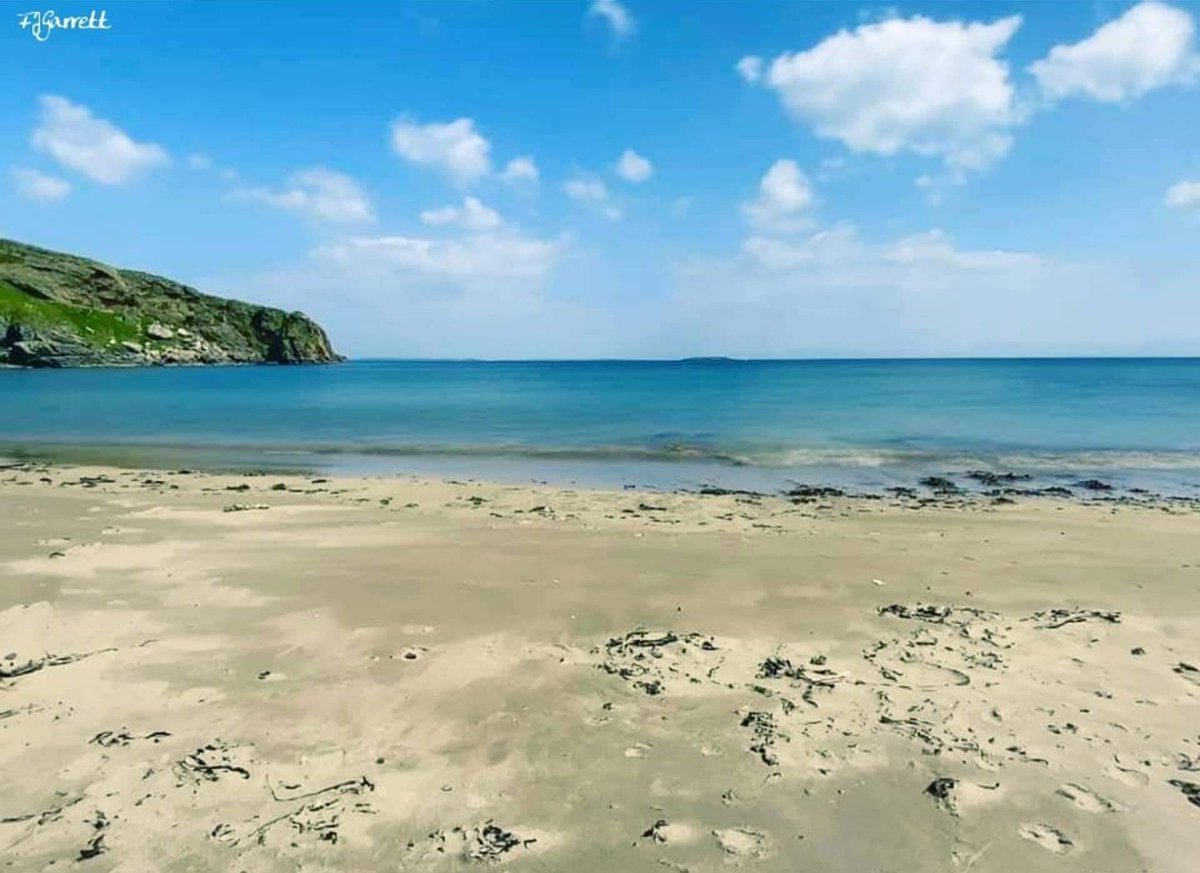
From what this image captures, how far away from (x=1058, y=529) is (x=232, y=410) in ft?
157

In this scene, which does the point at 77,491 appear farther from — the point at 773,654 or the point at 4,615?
the point at 773,654

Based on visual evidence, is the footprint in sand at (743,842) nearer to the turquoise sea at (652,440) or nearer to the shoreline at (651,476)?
the shoreline at (651,476)

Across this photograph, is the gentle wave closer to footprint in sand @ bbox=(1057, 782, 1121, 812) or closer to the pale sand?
the pale sand

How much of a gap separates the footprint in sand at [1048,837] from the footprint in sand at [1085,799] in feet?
1.19

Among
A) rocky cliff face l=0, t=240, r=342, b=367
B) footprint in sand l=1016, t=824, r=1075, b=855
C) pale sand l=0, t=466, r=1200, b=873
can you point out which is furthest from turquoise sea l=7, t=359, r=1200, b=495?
rocky cliff face l=0, t=240, r=342, b=367

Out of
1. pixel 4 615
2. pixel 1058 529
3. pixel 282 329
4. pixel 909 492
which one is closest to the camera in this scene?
pixel 4 615

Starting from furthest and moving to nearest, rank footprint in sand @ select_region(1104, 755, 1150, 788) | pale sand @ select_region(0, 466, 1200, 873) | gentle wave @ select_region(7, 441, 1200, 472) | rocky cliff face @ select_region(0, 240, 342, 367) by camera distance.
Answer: rocky cliff face @ select_region(0, 240, 342, 367), gentle wave @ select_region(7, 441, 1200, 472), footprint in sand @ select_region(1104, 755, 1150, 788), pale sand @ select_region(0, 466, 1200, 873)

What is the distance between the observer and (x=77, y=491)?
55.5 feet

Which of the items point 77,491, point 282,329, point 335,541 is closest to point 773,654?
point 335,541

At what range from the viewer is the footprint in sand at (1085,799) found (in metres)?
4.62

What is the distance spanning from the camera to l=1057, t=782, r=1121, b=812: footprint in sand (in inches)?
182

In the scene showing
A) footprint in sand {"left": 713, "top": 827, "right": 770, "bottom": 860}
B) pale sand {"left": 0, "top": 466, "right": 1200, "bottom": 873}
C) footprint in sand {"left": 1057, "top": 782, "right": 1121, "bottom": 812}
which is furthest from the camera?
footprint in sand {"left": 1057, "top": 782, "right": 1121, "bottom": 812}

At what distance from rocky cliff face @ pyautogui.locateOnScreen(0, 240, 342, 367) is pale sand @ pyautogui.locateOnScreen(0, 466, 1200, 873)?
135m

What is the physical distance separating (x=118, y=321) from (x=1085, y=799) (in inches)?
6403
